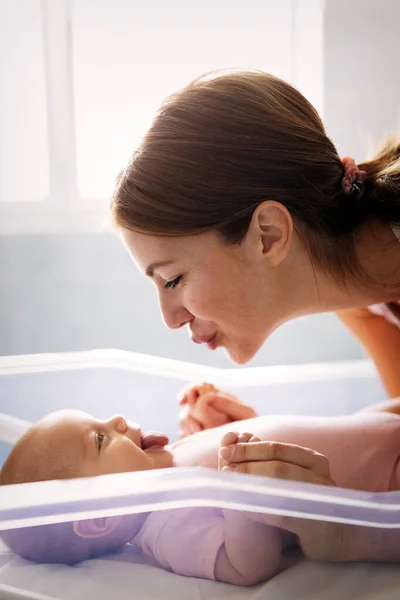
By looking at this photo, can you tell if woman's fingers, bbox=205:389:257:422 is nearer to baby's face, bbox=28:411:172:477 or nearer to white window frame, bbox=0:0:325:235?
baby's face, bbox=28:411:172:477

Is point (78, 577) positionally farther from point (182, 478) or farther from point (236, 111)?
point (236, 111)

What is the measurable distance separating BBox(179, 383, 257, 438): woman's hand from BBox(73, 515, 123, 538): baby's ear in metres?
0.39

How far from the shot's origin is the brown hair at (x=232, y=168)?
1.02 meters

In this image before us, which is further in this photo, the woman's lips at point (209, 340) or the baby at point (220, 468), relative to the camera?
the woman's lips at point (209, 340)

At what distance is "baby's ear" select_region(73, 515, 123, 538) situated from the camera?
0.83m

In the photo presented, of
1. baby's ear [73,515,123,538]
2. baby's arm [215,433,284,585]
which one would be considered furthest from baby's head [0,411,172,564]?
baby's arm [215,433,284,585]

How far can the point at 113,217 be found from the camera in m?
1.07

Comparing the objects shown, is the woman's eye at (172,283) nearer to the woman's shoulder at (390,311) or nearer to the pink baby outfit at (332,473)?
the pink baby outfit at (332,473)

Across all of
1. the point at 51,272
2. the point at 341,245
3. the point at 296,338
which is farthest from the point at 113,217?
the point at 296,338

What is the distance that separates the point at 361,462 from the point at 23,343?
3.18 feet

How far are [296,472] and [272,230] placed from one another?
354 mm

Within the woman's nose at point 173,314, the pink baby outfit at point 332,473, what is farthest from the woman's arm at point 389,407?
the woman's nose at point 173,314

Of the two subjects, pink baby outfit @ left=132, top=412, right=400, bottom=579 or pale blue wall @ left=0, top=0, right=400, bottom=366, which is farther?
pale blue wall @ left=0, top=0, right=400, bottom=366

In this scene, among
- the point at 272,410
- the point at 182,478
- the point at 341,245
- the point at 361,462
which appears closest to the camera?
the point at 182,478
